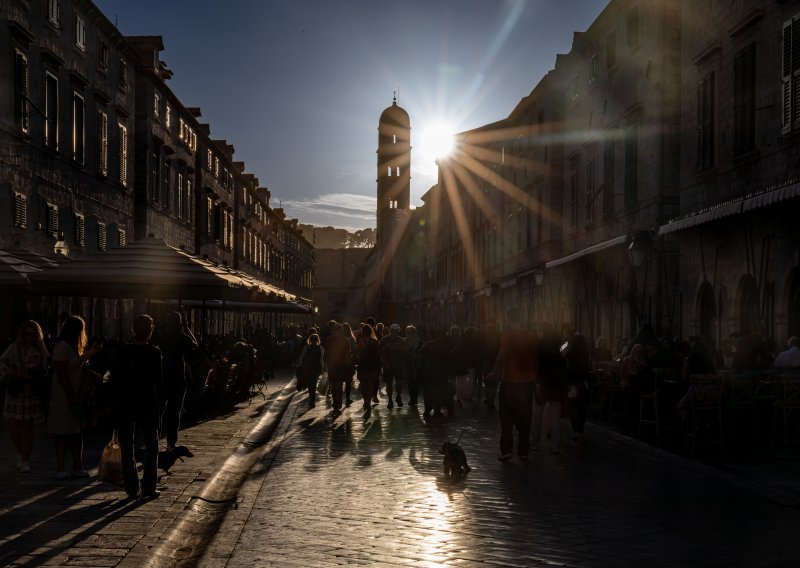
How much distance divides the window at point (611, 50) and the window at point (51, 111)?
1515 centimetres

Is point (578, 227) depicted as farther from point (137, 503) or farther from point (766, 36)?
point (137, 503)

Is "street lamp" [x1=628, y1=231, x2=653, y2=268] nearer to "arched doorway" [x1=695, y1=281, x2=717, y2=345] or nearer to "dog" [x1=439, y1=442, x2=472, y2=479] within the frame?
"arched doorway" [x1=695, y1=281, x2=717, y2=345]

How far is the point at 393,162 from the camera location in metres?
110

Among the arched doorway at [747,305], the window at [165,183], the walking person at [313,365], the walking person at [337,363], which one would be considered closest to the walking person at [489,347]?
the walking person at [337,363]

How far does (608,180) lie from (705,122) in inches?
258

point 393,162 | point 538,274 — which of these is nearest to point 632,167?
point 538,274

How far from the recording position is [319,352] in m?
21.1

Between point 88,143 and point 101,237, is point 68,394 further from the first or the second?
point 101,237

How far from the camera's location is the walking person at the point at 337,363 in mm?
19438

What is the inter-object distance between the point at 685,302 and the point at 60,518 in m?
16.6

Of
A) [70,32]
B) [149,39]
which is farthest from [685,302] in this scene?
[149,39]

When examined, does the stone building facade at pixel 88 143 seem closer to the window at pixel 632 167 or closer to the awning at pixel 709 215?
the window at pixel 632 167

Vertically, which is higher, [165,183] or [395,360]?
[165,183]

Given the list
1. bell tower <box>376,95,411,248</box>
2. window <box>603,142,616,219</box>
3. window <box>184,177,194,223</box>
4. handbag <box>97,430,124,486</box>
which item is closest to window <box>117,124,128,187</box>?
window <box>184,177,194,223</box>
